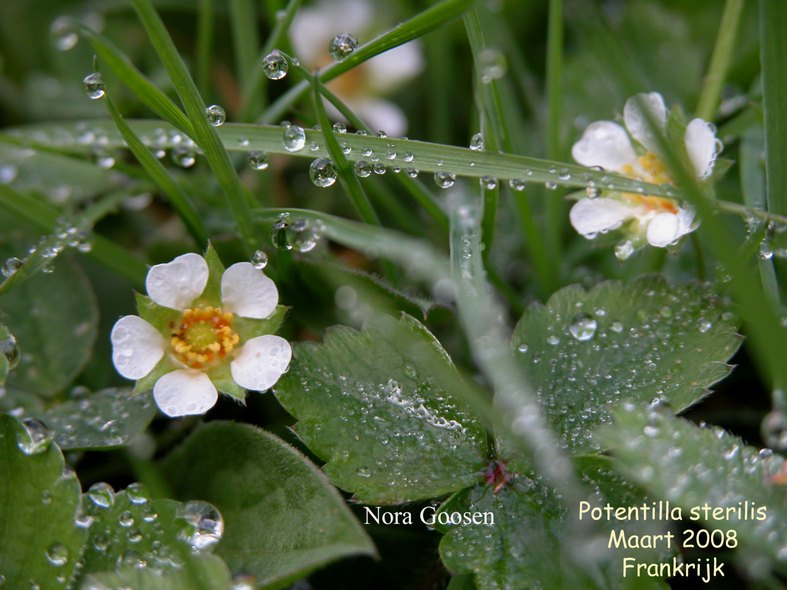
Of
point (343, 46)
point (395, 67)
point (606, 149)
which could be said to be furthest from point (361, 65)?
point (606, 149)

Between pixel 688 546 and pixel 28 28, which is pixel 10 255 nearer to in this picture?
pixel 28 28

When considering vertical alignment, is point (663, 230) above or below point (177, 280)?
above

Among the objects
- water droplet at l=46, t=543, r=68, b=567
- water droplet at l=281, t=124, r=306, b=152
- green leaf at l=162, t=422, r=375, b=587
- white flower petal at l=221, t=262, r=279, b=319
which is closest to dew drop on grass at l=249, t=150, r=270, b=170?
water droplet at l=281, t=124, r=306, b=152

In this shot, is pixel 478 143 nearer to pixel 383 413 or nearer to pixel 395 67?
pixel 383 413

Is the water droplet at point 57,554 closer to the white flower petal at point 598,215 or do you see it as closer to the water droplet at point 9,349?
the water droplet at point 9,349

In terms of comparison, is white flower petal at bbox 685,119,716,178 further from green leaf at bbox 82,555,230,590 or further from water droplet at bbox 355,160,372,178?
green leaf at bbox 82,555,230,590

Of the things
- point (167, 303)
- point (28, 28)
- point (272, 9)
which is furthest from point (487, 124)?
point (28, 28)
